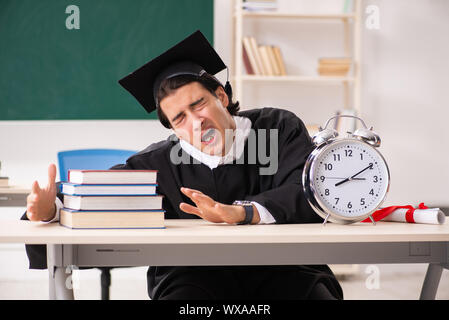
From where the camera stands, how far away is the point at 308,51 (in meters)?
4.99

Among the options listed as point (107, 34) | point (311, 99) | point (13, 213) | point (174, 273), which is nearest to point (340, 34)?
point (311, 99)

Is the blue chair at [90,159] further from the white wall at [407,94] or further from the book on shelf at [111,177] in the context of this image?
the white wall at [407,94]

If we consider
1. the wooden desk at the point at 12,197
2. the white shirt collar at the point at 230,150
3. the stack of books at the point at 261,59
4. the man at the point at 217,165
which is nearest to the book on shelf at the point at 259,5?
the stack of books at the point at 261,59

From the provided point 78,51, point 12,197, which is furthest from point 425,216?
point 78,51

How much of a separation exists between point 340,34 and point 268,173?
134 inches

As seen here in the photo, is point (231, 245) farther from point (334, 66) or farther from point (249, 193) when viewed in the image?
point (334, 66)

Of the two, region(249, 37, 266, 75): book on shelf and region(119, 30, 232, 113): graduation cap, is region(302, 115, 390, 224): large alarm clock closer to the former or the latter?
region(119, 30, 232, 113): graduation cap

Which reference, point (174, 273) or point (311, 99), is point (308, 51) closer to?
point (311, 99)

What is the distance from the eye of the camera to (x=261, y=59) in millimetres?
4703

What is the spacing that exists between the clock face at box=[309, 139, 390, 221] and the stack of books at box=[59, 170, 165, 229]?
0.44 meters

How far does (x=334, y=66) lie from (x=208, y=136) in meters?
3.02

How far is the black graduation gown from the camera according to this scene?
64.8 inches

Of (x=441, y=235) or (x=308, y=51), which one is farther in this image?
(x=308, y=51)
